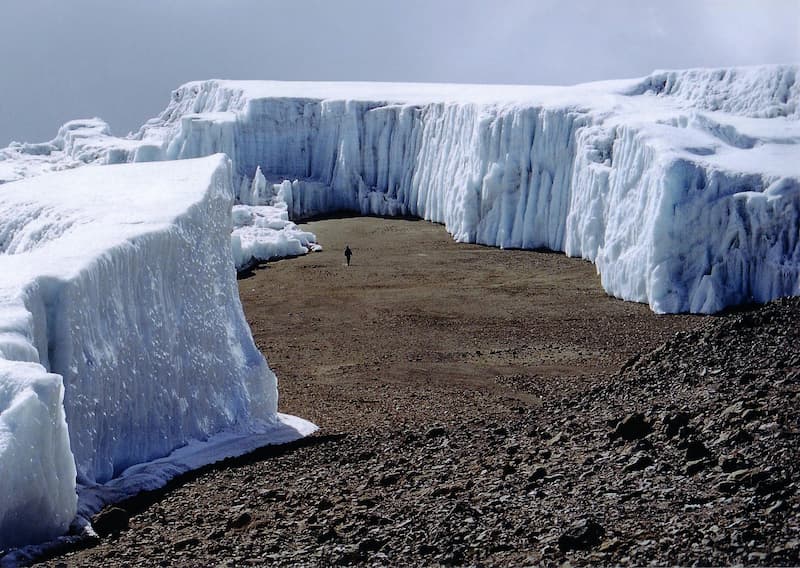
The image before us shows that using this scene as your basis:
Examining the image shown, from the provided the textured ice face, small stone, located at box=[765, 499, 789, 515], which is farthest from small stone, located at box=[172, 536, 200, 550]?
the textured ice face

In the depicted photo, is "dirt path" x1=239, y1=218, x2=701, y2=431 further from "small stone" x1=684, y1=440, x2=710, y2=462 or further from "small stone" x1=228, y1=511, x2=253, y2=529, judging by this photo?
"small stone" x1=684, y1=440, x2=710, y2=462

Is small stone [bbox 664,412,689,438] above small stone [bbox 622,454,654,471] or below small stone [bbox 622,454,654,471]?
above

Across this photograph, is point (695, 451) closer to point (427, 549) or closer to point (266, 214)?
point (427, 549)

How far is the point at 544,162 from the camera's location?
118ft

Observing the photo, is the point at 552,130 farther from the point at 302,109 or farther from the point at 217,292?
the point at 217,292

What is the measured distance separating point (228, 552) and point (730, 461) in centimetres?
423

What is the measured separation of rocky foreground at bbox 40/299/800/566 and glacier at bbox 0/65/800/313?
12536 millimetres

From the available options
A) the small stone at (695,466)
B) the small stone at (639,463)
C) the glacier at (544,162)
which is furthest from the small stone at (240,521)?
the glacier at (544,162)

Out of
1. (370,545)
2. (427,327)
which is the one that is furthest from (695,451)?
(427,327)

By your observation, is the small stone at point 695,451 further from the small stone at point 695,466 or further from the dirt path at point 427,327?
the dirt path at point 427,327

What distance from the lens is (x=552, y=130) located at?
35656mm

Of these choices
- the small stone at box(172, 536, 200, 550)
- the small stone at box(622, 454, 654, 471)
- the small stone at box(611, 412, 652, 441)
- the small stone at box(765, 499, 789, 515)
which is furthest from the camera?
the small stone at box(611, 412, 652, 441)

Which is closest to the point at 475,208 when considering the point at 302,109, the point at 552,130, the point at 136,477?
the point at 552,130

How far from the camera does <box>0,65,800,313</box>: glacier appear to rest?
26500 mm
